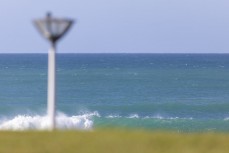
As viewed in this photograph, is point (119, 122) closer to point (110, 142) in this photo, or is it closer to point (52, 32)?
point (52, 32)

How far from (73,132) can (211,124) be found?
2834 centimetres

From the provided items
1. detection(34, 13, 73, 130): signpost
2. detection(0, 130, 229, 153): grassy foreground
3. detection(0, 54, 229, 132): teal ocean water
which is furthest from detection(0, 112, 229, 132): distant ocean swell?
detection(0, 130, 229, 153): grassy foreground

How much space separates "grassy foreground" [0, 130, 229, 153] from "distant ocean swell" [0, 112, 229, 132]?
2544 cm

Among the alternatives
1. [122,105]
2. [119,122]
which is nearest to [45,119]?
[119,122]

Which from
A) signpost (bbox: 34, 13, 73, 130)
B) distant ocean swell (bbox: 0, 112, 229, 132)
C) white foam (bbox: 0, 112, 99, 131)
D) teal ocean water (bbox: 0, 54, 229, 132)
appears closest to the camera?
signpost (bbox: 34, 13, 73, 130)

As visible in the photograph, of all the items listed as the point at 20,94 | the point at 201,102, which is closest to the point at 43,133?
the point at 201,102

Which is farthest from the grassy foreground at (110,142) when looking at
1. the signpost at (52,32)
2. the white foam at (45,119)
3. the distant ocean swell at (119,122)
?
the white foam at (45,119)

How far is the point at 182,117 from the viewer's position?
4425 cm

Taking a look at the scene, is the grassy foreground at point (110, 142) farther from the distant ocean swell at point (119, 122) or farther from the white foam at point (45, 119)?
the white foam at point (45, 119)

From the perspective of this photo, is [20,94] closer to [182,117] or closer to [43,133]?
[182,117]

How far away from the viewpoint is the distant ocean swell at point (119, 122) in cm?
3938

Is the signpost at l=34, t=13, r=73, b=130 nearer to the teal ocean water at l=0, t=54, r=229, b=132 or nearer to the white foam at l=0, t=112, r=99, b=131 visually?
the teal ocean water at l=0, t=54, r=229, b=132

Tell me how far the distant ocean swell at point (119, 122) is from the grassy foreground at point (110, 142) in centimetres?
2544

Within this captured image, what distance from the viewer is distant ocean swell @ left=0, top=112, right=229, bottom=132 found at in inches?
1550
